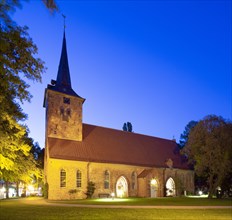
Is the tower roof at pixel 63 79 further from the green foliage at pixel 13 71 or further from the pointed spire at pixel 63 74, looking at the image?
A: the green foliage at pixel 13 71

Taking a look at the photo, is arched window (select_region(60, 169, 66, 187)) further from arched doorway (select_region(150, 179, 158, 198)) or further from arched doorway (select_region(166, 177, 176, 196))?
arched doorway (select_region(166, 177, 176, 196))

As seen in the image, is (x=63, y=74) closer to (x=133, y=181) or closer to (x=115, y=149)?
(x=115, y=149)

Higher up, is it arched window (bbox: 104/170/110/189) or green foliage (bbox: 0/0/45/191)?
green foliage (bbox: 0/0/45/191)

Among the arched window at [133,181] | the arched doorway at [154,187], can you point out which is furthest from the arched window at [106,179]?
the arched doorway at [154,187]

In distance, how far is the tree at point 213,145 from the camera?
37.2 meters

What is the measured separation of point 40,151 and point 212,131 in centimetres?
3055

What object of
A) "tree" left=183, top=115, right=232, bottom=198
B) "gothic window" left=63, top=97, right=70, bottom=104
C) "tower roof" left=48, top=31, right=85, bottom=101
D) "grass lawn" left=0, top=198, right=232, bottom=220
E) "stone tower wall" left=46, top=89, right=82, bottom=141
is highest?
"tower roof" left=48, top=31, right=85, bottom=101

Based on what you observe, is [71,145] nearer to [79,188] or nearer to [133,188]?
[79,188]

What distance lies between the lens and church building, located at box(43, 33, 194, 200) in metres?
35.4

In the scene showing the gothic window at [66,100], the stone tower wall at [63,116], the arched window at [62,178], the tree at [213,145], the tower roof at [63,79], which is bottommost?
the arched window at [62,178]

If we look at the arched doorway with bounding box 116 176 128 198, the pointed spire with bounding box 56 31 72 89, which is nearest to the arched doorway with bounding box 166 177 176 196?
the arched doorway with bounding box 116 176 128 198

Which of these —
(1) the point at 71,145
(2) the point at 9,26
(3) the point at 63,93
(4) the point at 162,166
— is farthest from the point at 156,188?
(2) the point at 9,26

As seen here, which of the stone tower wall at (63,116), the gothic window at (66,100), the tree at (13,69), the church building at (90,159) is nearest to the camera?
the tree at (13,69)

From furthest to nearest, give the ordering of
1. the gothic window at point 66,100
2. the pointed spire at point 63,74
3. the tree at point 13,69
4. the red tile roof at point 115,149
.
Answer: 1. the pointed spire at point 63,74
2. the gothic window at point 66,100
3. the red tile roof at point 115,149
4. the tree at point 13,69
